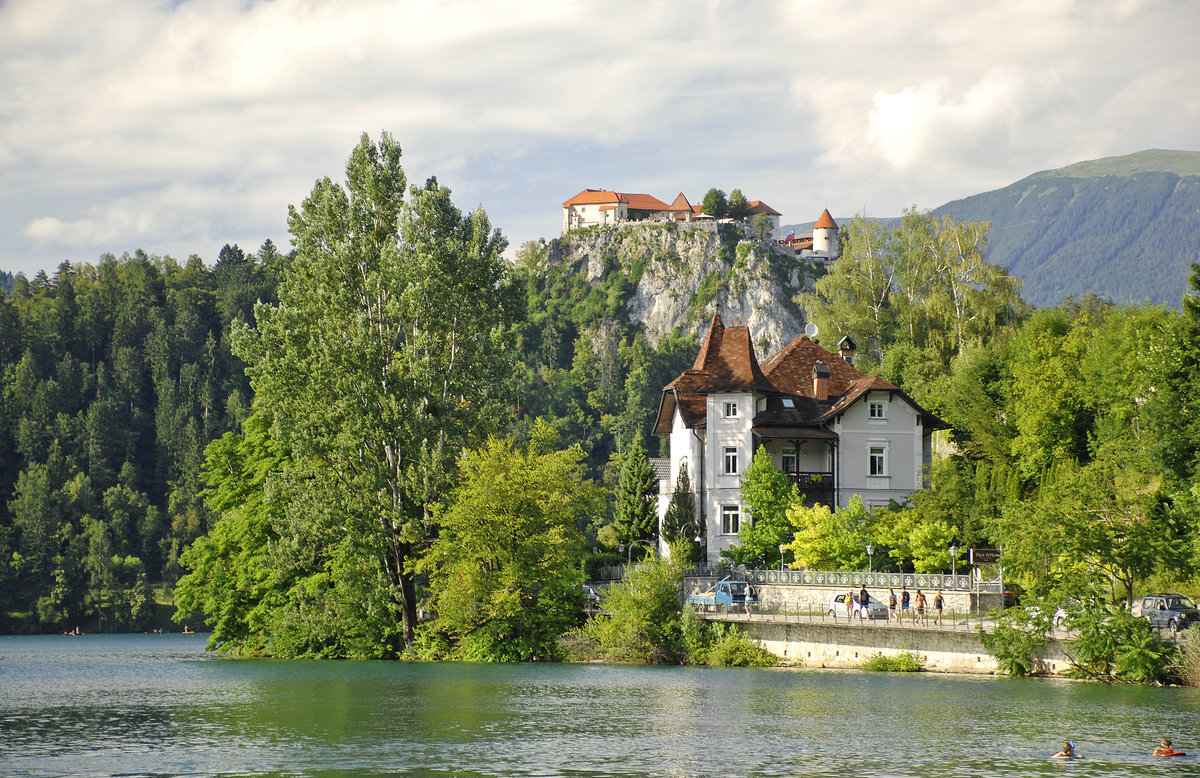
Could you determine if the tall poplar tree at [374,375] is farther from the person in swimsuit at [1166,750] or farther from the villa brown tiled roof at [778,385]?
the person in swimsuit at [1166,750]

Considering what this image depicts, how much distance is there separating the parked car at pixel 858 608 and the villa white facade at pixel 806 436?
45.8 feet

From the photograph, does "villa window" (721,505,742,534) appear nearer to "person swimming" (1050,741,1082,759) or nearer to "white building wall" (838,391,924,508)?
"white building wall" (838,391,924,508)

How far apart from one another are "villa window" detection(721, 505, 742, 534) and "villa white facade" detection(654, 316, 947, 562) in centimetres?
5

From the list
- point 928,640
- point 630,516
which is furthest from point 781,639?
point 630,516

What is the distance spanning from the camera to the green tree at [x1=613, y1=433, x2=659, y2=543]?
7988cm

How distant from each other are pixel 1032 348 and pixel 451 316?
30758 mm

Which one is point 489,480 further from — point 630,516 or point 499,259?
point 630,516

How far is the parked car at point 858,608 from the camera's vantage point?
1992 inches

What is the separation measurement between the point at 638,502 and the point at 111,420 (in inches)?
4076

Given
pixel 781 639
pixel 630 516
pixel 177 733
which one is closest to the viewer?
pixel 177 733

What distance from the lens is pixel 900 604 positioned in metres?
51.0

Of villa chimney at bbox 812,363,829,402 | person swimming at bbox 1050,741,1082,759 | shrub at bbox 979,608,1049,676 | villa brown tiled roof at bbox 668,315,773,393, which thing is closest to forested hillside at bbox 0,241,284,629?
villa brown tiled roof at bbox 668,315,773,393

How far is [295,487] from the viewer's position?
57.0 m

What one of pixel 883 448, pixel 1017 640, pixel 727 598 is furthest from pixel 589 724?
pixel 883 448
